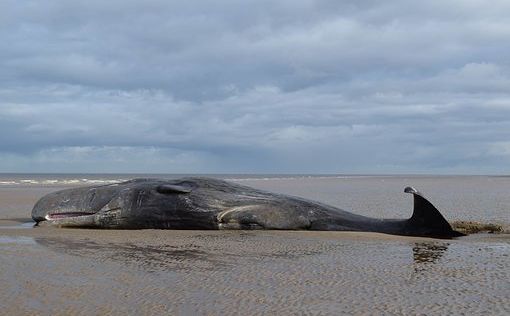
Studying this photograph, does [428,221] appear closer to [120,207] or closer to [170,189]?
[170,189]

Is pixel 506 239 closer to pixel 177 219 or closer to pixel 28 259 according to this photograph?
pixel 177 219

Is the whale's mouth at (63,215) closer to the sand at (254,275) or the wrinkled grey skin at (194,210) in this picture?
the wrinkled grey skin at (194,210)

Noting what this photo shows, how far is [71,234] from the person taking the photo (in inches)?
324

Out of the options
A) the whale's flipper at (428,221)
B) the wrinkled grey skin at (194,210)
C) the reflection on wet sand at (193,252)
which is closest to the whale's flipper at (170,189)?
the wrinkled grey skin at (194,210)

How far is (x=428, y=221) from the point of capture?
27.2 feet

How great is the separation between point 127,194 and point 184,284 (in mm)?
5338

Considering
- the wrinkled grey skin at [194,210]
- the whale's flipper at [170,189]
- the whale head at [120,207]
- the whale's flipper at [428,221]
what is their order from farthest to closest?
the whale's flipper at [170,189] < the whale head at [120,207] < the wrinkled grey skin at [194,210] < the whale's flipper at [428,221]

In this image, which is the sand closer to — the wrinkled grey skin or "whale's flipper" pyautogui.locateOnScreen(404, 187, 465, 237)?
"whale's flipper" pyautogui.locateOnScreen(404, 187, 465, 237)

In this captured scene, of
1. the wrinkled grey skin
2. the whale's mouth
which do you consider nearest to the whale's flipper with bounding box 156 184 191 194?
the wrinkled grey skin

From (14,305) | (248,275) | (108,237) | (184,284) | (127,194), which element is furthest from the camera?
(127,194)

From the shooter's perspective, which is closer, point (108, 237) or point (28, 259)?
point (28, 259)

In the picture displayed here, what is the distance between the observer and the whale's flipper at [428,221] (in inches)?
323

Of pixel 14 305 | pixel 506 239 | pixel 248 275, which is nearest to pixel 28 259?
pixel 14 305

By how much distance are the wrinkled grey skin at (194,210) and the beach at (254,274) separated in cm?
116
